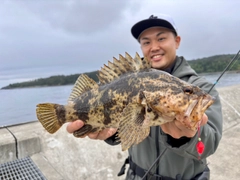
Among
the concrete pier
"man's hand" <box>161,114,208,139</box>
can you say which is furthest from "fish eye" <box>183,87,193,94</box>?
the concrete pier

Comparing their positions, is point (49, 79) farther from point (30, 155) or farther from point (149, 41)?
point (149, 41)

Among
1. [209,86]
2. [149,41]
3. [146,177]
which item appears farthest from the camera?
[149,41]

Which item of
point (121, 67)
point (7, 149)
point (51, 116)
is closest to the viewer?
point (121, 67)

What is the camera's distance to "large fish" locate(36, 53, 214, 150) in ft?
5.59

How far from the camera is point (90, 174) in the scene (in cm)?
404

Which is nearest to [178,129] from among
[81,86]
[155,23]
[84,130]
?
[84,130]

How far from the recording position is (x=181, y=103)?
169 cm

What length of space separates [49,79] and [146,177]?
4000mm

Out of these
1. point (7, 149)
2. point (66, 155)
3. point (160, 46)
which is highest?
point (160, 46)

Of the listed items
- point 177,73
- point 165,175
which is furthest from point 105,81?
point 165,175

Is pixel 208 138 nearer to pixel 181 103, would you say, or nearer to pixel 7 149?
pixel 181 103

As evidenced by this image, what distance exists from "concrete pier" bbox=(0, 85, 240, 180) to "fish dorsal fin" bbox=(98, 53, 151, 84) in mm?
1951

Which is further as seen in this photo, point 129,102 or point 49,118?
point 49,118

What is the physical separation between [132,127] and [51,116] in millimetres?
890
